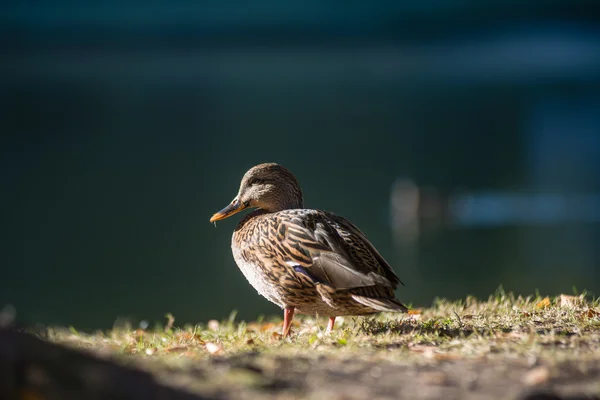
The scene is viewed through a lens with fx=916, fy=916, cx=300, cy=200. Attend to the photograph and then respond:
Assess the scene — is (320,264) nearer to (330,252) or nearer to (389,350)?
(330,252)

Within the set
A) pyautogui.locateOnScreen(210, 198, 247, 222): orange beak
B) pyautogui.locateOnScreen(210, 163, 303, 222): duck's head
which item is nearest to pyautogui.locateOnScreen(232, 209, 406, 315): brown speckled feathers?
pyautogui.locateOnScreen(210, 163, 303, 222): duck's head

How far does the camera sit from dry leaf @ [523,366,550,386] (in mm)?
3936

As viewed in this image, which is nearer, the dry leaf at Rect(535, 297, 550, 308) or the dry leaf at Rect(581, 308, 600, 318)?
the dry leaf at Rect(581, 308, 600, 318)

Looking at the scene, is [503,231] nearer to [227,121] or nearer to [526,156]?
[526,156]

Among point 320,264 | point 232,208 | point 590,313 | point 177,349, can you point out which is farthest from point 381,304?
point 232,208

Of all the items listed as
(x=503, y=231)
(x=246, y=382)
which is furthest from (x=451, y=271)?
(x=246, y=382)

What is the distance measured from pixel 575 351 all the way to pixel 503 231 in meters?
21.0

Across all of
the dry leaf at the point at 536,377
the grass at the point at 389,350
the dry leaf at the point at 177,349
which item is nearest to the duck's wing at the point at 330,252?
the grass at the point at 389,350

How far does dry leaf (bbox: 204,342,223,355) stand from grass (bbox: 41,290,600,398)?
17mm

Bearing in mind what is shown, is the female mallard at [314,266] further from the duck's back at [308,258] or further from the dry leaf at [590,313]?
the dry leaf at [590,313]

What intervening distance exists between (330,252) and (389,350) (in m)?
0.91

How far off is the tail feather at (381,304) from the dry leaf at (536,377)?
1326mm

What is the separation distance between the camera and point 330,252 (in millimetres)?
5609

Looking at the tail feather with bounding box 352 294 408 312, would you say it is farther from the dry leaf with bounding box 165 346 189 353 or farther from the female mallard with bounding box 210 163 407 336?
the dry leaf with bounding box 165 346 189 353
